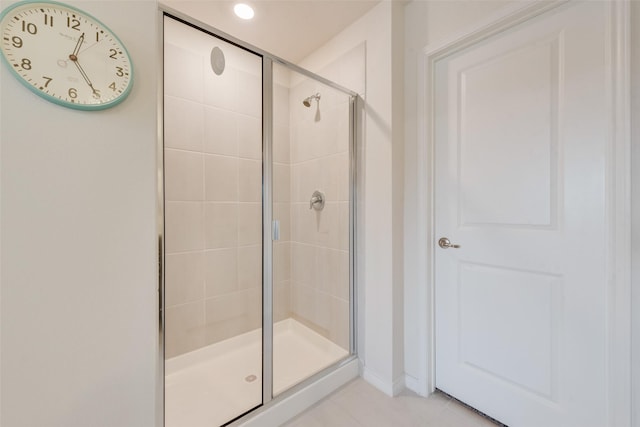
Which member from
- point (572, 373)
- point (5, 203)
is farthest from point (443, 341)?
point (5, 203)

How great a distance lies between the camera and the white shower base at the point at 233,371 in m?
1.36

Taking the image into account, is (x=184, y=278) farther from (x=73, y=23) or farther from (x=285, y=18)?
(x=285, y=18)

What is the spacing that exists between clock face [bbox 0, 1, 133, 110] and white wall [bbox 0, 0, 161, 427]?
36 millimetres

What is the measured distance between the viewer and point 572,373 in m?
1.12

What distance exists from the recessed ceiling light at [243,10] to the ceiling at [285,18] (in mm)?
27

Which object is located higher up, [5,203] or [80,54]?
[80,54]

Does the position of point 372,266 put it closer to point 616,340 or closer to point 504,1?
point 616,340

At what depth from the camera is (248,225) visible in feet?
6.36

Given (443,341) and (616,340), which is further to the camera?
(443,341)

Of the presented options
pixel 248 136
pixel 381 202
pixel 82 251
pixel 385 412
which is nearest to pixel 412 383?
pixel 385 412

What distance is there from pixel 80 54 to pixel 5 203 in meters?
0.50

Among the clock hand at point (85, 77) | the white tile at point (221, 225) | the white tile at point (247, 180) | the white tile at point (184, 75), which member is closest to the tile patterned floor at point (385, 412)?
the white tile at point (221, 225)

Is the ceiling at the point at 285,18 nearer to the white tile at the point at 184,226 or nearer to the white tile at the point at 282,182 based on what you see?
the white tile at the point at 282,182

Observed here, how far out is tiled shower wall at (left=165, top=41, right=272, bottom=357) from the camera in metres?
1.75
